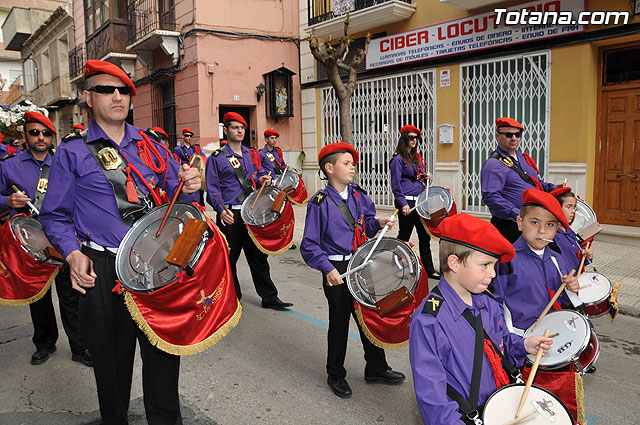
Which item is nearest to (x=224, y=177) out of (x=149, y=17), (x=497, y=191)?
(x=497, y=191)

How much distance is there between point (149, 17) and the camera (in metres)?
16.6

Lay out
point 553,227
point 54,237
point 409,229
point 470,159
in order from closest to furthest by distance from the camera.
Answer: point 54,237 → point 553,227 → point 409,229 → point 470,159

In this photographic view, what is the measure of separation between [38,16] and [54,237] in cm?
3339

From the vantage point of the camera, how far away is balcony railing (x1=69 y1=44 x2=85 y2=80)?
2189cm

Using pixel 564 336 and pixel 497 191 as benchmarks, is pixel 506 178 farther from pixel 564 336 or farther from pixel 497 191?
pixel 564 336

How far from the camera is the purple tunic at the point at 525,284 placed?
10.5 feet

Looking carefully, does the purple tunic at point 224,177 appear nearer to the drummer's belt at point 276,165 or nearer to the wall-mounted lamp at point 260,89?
the drummer's belt at point 276,165

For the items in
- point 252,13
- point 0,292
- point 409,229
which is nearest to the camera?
point 0,292

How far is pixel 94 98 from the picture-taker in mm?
2824

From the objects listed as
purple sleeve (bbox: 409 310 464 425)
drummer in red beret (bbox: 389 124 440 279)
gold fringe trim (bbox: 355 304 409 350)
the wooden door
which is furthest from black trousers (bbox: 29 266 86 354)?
the wooden door

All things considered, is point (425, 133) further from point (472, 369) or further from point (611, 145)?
point (472, 369)

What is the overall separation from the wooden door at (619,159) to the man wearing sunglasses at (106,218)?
343 inches

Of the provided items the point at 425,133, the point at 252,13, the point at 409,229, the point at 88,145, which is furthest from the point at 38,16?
the point at 88,145

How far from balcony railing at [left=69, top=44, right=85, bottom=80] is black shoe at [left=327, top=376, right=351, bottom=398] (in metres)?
21.3
